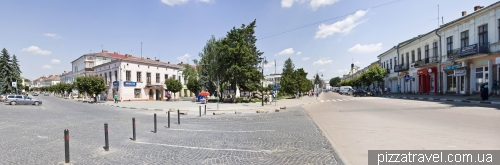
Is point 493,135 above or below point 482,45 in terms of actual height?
below

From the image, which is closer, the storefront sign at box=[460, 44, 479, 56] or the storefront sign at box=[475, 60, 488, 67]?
the storefront sign at box=[475, 60, 488, 67]

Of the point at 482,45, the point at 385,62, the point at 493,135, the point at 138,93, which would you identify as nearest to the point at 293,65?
the point at 385,62

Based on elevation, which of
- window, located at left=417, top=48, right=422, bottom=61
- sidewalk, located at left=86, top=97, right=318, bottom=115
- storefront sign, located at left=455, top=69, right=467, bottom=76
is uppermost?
window, located at left=417, top=48, right=422, bottom=61

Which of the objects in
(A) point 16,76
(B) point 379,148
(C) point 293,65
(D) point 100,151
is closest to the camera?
(B) point 379,148

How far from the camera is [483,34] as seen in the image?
25984 mm

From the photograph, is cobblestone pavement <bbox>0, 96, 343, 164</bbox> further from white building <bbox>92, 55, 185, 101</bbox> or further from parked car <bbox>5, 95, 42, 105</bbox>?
white building <bbox>92, 55, 185, 101</bbox>

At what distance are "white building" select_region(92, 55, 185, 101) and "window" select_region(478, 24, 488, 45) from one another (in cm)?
4728

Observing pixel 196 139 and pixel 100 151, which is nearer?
pixel 100 151

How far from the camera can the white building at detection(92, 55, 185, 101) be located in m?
44.7

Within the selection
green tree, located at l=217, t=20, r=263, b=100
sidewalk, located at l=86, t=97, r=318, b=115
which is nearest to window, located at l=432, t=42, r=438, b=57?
sidewalk, located at l=86, t=97, r=318, b=115

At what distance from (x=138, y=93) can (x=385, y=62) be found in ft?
165

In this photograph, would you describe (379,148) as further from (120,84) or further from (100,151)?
(120,84)

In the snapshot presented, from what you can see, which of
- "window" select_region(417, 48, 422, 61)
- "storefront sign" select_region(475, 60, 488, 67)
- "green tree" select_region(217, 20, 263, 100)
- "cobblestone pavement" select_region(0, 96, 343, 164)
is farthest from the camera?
"window" select_region(417, 48, 422, 61)

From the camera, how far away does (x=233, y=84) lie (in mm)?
39125
